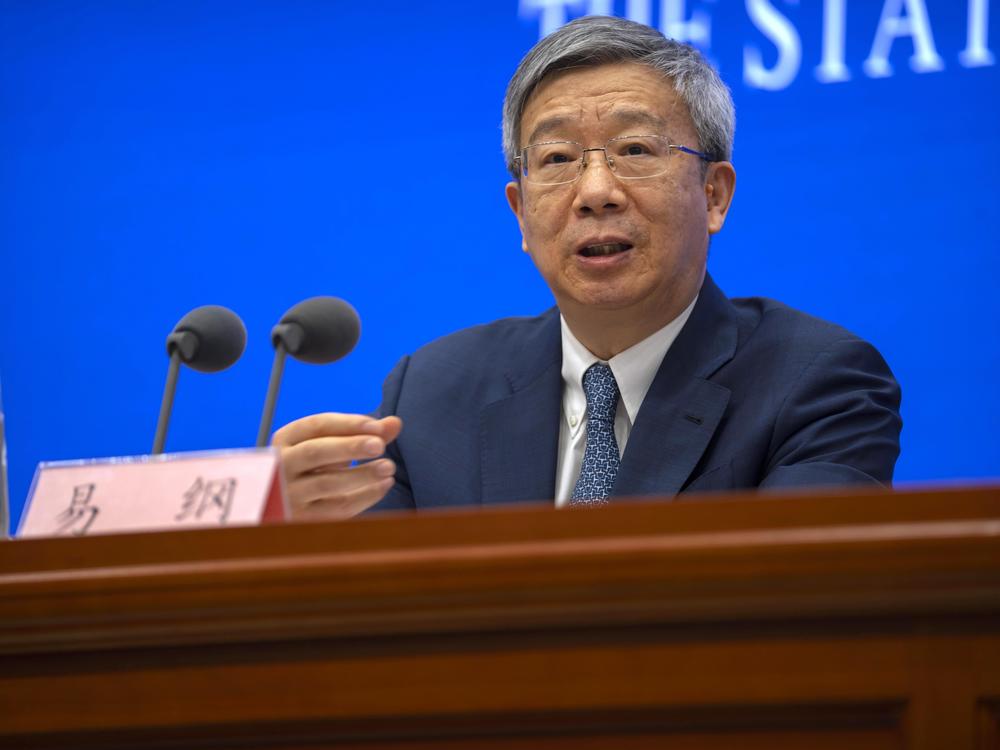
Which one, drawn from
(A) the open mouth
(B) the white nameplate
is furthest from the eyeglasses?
(B) the white nameplate

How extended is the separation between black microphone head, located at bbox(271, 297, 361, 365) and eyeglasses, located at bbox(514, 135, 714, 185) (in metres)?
0.69

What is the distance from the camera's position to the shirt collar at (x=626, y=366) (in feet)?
5.56

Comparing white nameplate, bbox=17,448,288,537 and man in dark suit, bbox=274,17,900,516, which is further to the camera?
man in dark suit, bbox=274,17,900,516

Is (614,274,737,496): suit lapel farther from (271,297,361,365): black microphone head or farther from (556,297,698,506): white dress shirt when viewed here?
(271,297,361,365): black microphone head

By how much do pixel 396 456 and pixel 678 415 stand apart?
0.46 metres

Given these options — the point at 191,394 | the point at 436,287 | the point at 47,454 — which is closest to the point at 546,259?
the point at 436,287

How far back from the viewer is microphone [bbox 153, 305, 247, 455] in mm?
1183

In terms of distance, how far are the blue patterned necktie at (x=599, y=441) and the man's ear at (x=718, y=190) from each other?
0.35 meters

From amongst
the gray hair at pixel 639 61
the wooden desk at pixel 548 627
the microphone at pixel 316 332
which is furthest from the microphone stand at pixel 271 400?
the gray hair at pixel 639 61

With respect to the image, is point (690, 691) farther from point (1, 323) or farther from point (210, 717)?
point (1, 323)

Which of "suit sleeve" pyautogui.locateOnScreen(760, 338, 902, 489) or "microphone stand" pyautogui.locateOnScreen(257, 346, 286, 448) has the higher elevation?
"suit sleeve" pyautogui.locateOnScreen(760, 338, 902, 489)

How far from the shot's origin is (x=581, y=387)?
1750 mm

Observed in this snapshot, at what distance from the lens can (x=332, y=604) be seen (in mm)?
699

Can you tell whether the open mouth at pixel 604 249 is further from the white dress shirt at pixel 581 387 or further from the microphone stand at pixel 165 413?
the microphone stand at pixel 165 413
